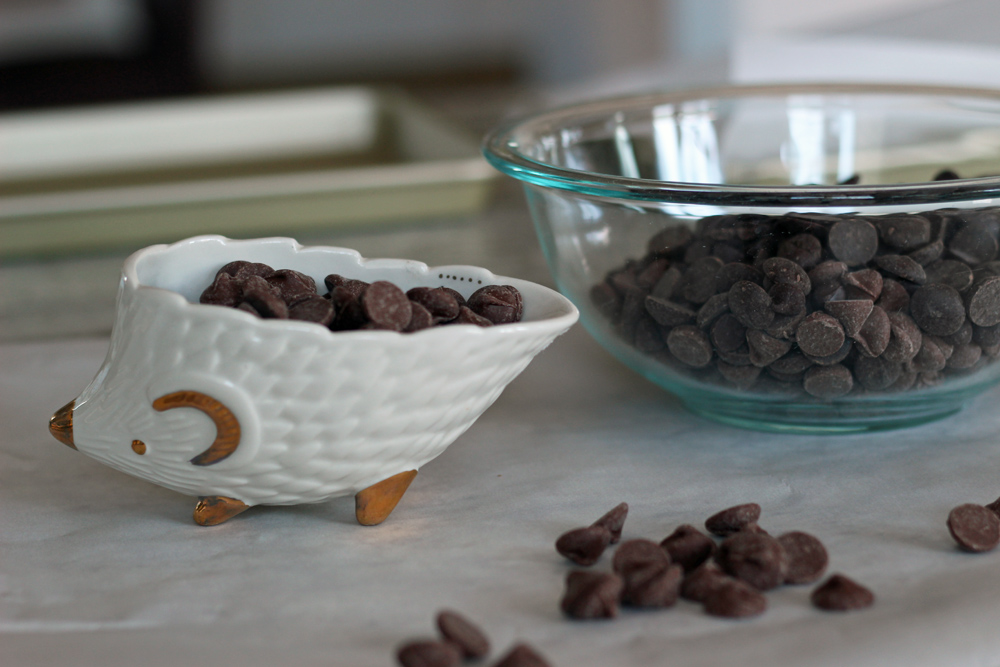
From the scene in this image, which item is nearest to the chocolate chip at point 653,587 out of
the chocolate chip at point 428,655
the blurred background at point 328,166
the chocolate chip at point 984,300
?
the chocolate chip at point 428,655

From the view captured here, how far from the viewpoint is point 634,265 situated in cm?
76

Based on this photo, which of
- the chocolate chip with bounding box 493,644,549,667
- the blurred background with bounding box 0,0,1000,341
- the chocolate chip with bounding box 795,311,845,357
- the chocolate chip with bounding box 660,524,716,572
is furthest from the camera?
the blurred background with bounding box 0,0,1000,341

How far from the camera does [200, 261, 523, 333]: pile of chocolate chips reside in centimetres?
56

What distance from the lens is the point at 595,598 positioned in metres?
0.50

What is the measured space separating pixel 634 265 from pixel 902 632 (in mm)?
354

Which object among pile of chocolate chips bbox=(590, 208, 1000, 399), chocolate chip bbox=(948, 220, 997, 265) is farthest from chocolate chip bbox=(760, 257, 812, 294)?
chocolate chip bbox=(948, 220, 997, 265)

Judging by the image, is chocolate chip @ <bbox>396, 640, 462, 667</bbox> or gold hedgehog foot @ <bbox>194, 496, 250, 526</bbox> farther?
gold hedgehog foot @ <bbox>194, 496, 250, 526</bbox>

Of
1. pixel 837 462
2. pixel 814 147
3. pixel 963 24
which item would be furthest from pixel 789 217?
pixel 963 24

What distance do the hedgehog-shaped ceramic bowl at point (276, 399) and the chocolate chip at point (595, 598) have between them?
14cm

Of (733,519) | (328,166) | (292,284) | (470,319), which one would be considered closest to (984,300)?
(733,519)

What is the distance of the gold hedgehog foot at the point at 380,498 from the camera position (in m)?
0.60

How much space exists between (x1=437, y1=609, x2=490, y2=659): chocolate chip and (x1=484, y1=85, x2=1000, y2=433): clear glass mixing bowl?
0.31 m

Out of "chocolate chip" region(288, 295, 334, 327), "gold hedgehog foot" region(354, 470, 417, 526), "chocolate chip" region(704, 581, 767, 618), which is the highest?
"chocolate chip" region(288, 295, 334, 327)

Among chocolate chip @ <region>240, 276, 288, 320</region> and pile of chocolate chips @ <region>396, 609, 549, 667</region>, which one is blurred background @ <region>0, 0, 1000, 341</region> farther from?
pile of chocolate chips @ <region>396, 609, 549, 667</region>
